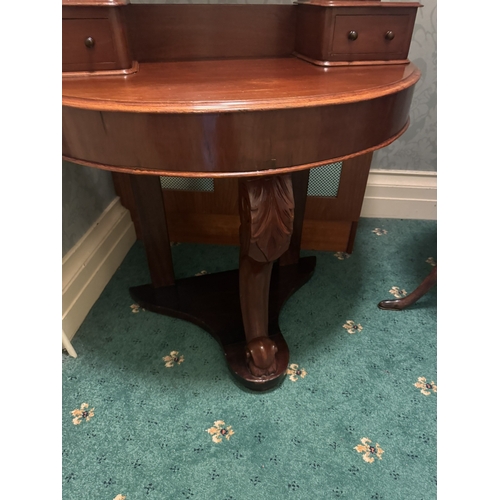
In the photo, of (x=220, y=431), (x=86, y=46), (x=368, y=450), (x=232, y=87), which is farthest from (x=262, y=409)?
(x=86, y=46)

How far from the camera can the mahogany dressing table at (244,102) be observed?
1.63 feet

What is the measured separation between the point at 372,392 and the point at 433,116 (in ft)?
3.40

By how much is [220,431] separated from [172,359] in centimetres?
25

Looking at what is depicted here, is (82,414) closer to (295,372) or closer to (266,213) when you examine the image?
(295,372)

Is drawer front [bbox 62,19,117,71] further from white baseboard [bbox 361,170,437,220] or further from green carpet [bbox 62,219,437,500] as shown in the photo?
white baseboard [bbox 361,170,437,220]

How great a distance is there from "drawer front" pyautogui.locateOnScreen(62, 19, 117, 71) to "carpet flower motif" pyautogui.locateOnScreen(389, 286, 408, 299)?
3.35 ft

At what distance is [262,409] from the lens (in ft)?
2.81

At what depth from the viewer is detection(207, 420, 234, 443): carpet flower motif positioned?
2.63ft

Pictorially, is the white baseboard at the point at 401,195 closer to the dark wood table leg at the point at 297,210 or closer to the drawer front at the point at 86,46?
the dark wood table leg at the point at 297,210

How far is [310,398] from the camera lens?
2.90ft

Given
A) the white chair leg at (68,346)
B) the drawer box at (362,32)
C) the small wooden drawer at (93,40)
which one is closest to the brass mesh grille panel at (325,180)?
the drawer box at (362,32)

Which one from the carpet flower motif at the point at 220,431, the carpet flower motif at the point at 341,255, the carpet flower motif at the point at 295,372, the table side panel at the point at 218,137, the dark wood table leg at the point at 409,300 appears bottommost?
the carpet flower motif at the point at 295,372

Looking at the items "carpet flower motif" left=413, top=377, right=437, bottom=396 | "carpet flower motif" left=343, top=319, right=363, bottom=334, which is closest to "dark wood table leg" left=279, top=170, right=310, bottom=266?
"carpet flower motif" left=343, top=319, right=363, bottom=334

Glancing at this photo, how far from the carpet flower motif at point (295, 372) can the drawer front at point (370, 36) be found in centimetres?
74
